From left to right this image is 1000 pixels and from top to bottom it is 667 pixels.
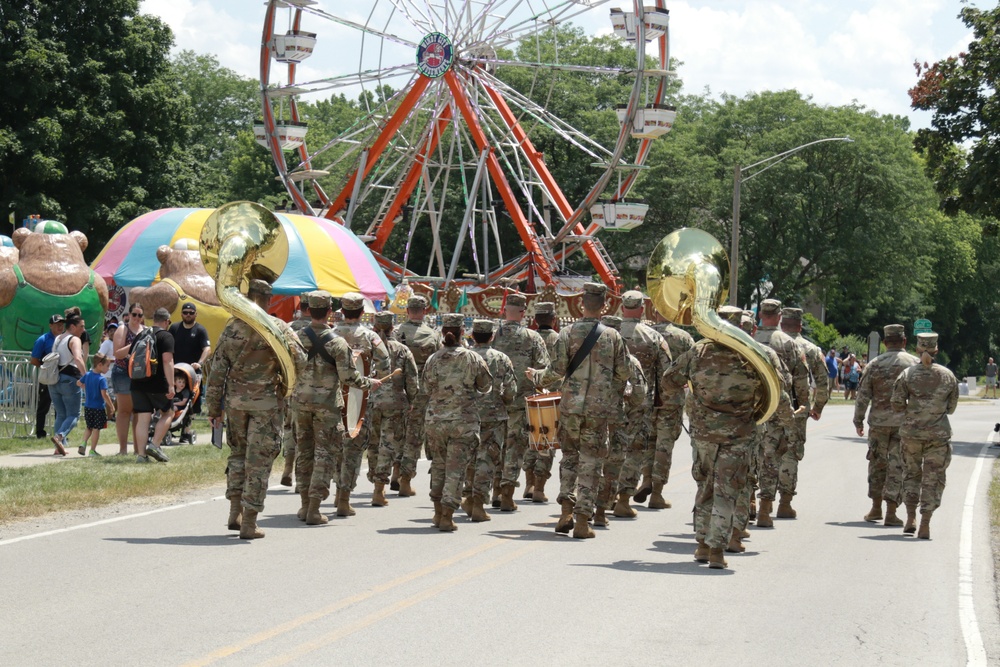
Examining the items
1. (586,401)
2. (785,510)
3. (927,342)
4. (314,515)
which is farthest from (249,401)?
(927,342)

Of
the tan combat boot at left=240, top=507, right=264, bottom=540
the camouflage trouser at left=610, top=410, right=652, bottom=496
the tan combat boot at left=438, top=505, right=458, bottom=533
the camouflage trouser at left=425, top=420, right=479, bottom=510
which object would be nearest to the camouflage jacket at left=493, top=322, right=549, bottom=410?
the camouflage trouser at left=610, top=410, right=652, bottom=496

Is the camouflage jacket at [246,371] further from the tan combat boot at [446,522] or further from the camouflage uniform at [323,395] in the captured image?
the tan combat boot at [446,522]

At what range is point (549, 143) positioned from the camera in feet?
186

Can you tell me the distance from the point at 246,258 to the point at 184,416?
→ 7.91 meters

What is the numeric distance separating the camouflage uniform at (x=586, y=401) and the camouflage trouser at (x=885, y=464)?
3.25m

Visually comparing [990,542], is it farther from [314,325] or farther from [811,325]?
[811,325]

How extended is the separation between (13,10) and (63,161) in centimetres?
473

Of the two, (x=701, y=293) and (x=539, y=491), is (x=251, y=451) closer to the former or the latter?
(x=701, y=293)

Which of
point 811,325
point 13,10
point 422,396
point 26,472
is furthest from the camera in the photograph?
point 811,325

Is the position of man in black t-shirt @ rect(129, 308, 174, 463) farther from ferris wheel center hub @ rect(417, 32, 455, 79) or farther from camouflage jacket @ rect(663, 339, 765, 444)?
ferris wheel center hub @ rect(417, 32, 455, 79)

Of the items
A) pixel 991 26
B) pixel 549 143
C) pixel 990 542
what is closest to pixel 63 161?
pixel 549 143

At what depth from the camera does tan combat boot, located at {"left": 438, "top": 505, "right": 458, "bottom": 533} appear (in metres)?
11.7

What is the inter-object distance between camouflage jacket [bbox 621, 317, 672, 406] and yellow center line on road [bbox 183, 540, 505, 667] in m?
3.12

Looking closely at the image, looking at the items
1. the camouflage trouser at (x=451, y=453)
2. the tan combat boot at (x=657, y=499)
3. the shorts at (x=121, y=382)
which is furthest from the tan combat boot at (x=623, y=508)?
the shorts at (x=121, y=382)
